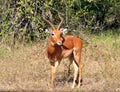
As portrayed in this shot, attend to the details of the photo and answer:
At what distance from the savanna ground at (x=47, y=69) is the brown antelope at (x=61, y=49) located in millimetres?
411

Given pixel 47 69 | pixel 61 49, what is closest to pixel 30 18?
pixel 47 69

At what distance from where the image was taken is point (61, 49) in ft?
32.4

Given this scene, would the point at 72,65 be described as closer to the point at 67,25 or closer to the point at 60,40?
the point at 60,40

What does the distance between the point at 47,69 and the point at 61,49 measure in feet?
5.15

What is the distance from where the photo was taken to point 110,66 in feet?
35.3

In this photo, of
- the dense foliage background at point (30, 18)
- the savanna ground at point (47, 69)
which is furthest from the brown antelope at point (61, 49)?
the dense foliage background at point (30, 18)

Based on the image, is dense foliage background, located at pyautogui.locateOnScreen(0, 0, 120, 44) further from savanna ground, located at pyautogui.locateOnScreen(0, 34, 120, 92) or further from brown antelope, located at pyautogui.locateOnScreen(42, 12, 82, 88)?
brown antelope, located at pyautogui.locateOnScreen(42, 12, 82, 88)

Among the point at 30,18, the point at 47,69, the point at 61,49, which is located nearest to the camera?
the point at 61,49

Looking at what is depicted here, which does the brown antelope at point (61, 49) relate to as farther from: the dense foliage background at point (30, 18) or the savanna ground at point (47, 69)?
the dense foliage background at point (30, 18)

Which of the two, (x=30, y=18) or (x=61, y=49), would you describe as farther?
(x=30, y=18)

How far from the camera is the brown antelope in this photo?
9.63 metres

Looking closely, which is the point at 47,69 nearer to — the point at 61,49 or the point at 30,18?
the point at 61,49

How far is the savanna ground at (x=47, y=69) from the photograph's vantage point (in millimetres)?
9602

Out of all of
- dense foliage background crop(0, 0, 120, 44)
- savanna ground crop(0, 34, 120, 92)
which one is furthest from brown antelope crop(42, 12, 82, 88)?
dense foliage background crop(0, 0, 120, 44)
